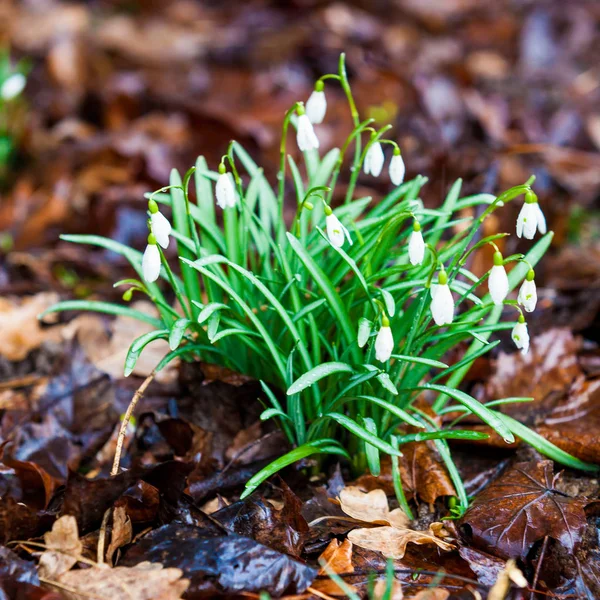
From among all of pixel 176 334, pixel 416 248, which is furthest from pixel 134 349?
pixel 416 248

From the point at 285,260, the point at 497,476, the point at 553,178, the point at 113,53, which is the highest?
the point at 113,53

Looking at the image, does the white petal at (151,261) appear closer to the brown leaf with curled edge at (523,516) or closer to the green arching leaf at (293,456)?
the green arching leaf at (293,456)

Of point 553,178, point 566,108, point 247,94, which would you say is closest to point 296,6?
point 247,94

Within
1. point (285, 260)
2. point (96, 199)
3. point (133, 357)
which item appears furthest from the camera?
point (96, 199)

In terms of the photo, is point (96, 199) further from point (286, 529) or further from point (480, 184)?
point (286, 529)

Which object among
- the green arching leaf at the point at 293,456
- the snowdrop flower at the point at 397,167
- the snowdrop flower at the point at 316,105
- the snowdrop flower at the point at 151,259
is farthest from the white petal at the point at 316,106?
the green arching leaf at the point at 293,456

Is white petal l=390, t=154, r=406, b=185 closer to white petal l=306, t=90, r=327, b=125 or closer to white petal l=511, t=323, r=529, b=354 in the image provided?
white petal l=306, t=90, r=327, b=125

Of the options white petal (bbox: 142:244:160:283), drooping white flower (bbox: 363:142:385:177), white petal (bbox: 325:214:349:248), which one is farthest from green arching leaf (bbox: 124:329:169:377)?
drooping white flower (bbox: 363:142:385:177)

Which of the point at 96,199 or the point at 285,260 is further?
the point at 96,199
